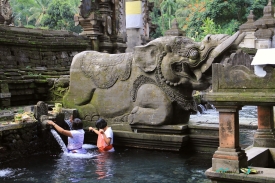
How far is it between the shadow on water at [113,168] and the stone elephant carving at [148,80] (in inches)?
34.2

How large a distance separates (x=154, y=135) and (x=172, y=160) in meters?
0.81

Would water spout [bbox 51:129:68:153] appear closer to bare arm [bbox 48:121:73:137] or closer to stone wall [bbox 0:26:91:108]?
bare arm [bbox 48:121:73:137]

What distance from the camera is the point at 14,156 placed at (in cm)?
705

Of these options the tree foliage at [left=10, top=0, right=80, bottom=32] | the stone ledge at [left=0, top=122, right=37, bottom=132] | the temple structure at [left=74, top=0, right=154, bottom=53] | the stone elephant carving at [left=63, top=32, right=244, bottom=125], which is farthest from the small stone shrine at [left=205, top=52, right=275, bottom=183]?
the tree foliage at [left=10, top=0, right=80, bottom=32]

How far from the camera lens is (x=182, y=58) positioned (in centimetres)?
757

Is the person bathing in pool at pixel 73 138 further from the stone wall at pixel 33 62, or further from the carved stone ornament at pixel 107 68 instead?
the stone wall at pixel 33 62

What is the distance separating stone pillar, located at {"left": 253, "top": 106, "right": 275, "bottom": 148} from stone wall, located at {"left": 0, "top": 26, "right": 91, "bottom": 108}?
17.0ft

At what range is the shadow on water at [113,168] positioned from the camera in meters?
5.91

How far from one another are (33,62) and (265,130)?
24.9 feet

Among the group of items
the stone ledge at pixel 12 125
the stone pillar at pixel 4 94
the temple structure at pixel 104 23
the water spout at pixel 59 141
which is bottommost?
the water spout at pixel 59 141

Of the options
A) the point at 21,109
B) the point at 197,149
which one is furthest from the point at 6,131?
the point at 197,149

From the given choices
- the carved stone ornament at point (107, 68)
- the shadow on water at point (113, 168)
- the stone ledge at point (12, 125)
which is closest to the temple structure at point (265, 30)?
the carved stone ornament at point (107, 68)

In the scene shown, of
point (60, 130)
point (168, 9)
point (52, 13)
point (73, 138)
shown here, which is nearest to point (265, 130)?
point (73, 138)

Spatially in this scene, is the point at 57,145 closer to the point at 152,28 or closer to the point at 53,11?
the point at 152,28
